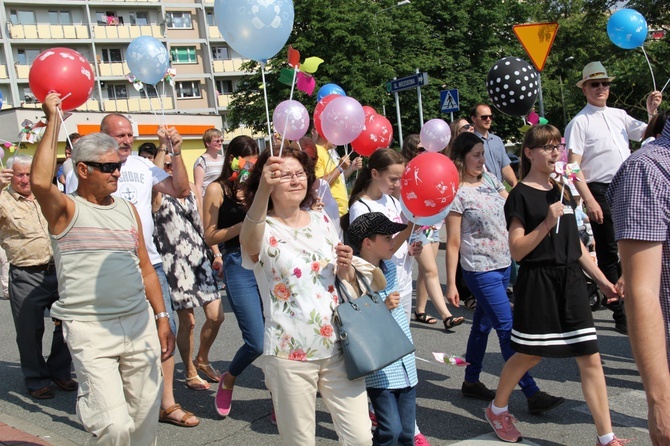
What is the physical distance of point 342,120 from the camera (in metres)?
4.92

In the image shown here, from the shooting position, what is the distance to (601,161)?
6270 mm

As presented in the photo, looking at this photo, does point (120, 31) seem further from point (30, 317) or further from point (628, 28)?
point (30, 317)

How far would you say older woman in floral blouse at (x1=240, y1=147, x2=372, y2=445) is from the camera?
323 cm

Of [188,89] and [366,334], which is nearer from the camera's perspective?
[366,334]

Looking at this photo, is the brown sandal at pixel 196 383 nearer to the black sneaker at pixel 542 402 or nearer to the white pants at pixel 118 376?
the white pants at pixel 118 376

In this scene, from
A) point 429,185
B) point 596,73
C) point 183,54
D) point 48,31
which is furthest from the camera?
point 183,54

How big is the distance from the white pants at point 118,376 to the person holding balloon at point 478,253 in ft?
7.20

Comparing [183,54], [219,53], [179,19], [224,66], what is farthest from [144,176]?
[219,53]

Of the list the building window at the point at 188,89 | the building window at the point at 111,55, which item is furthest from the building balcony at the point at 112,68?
the building window at the point at 188,89

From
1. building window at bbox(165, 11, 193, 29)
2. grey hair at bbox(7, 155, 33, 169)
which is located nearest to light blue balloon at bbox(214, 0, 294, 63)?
grey hair at bbox(7, 155, 33, 169)

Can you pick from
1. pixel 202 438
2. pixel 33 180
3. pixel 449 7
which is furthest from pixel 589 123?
pixel 449 7

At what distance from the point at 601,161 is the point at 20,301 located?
5.16m

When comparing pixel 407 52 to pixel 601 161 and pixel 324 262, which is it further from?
pixel 324 262

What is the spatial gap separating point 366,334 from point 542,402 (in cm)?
191
